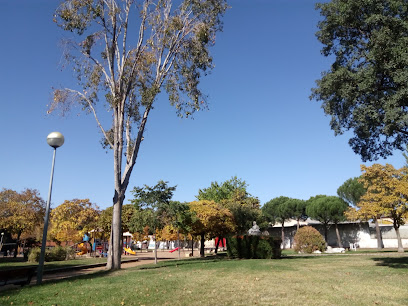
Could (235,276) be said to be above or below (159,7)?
below

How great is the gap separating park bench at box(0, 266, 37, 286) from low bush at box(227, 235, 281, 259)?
1334 centimetres

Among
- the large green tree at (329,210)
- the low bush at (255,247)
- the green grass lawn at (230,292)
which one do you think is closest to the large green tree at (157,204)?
the low bush at (255,247)

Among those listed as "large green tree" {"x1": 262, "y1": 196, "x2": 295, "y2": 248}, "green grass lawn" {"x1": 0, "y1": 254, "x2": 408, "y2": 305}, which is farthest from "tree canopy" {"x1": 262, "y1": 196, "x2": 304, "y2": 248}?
"green grass lawn" {"x1": 0, "y1": 254, "x2": 408, "y2": 305}

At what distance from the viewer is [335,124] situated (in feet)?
49.0

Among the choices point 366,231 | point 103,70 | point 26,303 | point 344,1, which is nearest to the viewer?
point 26,303

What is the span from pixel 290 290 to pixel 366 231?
43.5 m

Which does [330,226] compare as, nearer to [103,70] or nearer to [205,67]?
[205,67]

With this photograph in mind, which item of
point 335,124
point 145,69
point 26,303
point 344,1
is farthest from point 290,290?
point 145,69

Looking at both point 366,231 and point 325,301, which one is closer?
point 325,301

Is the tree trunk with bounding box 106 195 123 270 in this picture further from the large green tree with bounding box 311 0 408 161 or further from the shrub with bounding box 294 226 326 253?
the shrub with bounding box 294 226 326 253

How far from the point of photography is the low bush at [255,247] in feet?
64.5

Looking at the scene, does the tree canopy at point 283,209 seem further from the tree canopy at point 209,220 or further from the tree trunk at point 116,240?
the tree trunk at point 116,240

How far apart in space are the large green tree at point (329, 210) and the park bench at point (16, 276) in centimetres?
4084

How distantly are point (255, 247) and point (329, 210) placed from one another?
2769 centimetres
